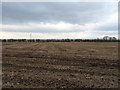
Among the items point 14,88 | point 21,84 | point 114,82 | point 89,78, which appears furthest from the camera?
point 89,78

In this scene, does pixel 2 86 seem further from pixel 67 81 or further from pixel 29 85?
pixel 67 81

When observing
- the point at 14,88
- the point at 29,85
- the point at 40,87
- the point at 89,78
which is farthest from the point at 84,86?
the point at 14,88

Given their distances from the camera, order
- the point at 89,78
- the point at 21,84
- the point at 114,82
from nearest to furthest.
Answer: the point at 21,84
the point at 114,82
the point at 89,78

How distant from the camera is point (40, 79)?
7.73 meters

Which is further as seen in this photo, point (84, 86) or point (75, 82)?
point (75, 82)

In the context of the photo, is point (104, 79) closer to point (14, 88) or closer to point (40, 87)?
point (40, 87)

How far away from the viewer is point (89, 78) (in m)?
8.10

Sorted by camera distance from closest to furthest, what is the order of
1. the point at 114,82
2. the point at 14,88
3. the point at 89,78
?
the point at 14,88 → the point at 114,82 → the point at 89,78

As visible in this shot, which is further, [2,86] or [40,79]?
[40,79]

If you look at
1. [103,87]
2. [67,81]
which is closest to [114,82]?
[103,87]

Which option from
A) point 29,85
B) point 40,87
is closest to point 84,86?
point 40,87

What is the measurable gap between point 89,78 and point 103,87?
4.62ft

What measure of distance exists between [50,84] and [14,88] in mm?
1631

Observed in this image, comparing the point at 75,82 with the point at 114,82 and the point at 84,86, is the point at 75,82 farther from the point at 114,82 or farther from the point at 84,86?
the point at 114,82
